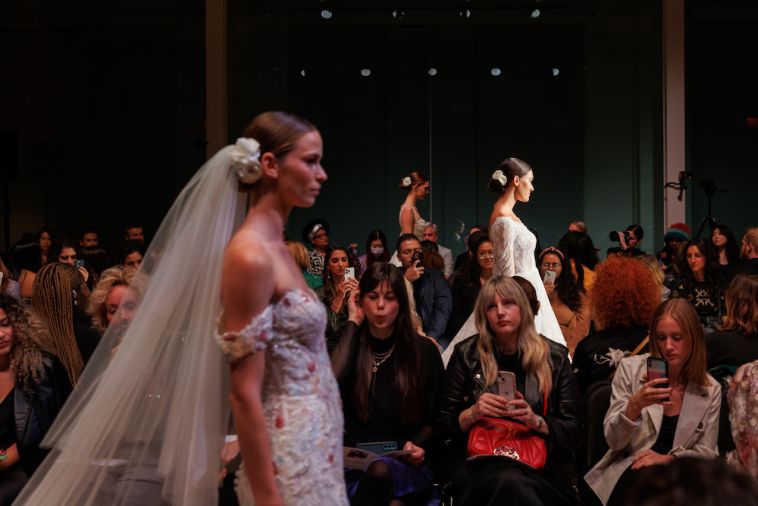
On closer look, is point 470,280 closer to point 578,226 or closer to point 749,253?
point 749,253

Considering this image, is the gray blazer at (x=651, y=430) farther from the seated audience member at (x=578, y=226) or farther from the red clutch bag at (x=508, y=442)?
the seated audience member at (x=578, y=226)

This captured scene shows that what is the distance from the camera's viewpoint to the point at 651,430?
3.56 meters

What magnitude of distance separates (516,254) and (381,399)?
2186 mm

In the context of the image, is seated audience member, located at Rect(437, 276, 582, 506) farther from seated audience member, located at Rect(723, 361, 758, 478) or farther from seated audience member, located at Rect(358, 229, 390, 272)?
seated audience member, located at Rect(358, 229, 390, 272)

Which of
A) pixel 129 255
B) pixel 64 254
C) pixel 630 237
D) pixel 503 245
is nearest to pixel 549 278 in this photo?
pixel 503 245

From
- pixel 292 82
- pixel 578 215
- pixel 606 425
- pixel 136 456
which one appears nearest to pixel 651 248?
pixel 578 215

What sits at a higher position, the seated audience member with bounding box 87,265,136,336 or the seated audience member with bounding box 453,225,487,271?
the seated audience member with bounding box 453,225,487,271

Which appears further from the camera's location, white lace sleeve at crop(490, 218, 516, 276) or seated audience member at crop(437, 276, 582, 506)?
white lace sleeve at crop(490, 218, 516, 276)

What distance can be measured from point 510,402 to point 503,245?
7.78 ft

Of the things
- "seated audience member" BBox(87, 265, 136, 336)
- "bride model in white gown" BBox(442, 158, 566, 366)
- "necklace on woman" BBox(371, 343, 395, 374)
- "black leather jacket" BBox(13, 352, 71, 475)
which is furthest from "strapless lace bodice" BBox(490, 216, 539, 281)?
"black leather jacket" BBox(13, 352, 71, 475)

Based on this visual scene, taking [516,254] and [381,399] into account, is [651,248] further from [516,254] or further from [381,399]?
[381,399]

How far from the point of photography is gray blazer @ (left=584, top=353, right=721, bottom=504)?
351cm

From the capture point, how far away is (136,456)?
7.77 ft

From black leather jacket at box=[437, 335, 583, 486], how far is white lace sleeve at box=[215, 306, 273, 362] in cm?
175
